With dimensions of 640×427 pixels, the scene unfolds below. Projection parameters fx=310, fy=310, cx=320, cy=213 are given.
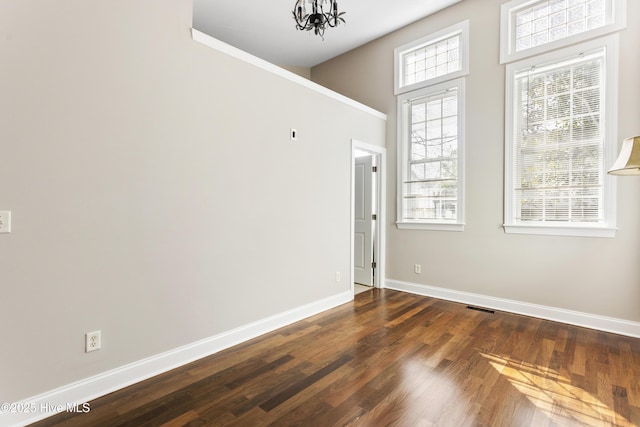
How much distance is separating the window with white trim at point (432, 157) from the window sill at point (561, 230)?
0.63m

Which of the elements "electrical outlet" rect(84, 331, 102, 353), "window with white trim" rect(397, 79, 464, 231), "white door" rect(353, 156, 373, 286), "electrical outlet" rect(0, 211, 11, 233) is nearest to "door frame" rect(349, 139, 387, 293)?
"white door" rect(353, 156, 373, 286)

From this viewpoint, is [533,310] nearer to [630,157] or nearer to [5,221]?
[630,157]

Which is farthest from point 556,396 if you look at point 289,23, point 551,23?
point 289,23

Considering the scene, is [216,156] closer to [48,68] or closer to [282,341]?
[48,68]

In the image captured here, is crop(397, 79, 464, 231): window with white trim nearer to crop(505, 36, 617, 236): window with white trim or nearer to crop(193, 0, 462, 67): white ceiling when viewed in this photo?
crop(505, 36, 617, 236): window with white trim

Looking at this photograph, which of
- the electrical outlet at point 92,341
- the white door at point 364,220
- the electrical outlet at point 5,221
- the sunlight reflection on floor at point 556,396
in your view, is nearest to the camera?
the electrical outlet at point 5,221

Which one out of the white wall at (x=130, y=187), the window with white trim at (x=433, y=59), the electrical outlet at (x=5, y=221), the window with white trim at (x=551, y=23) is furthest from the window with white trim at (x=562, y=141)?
the electrical outlet at (x=5, y=221)

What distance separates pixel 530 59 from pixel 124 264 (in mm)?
4573

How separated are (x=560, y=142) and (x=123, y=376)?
4.62 metres

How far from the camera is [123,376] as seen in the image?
7.09 feet

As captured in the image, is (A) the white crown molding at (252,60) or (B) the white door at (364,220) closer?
(A) the white crown molding at (252,60)

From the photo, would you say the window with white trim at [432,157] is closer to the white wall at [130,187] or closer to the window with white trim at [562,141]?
the window with white trim at [562,141]

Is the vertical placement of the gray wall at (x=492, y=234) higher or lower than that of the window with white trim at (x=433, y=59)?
lower

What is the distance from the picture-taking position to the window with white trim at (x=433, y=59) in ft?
13.4
